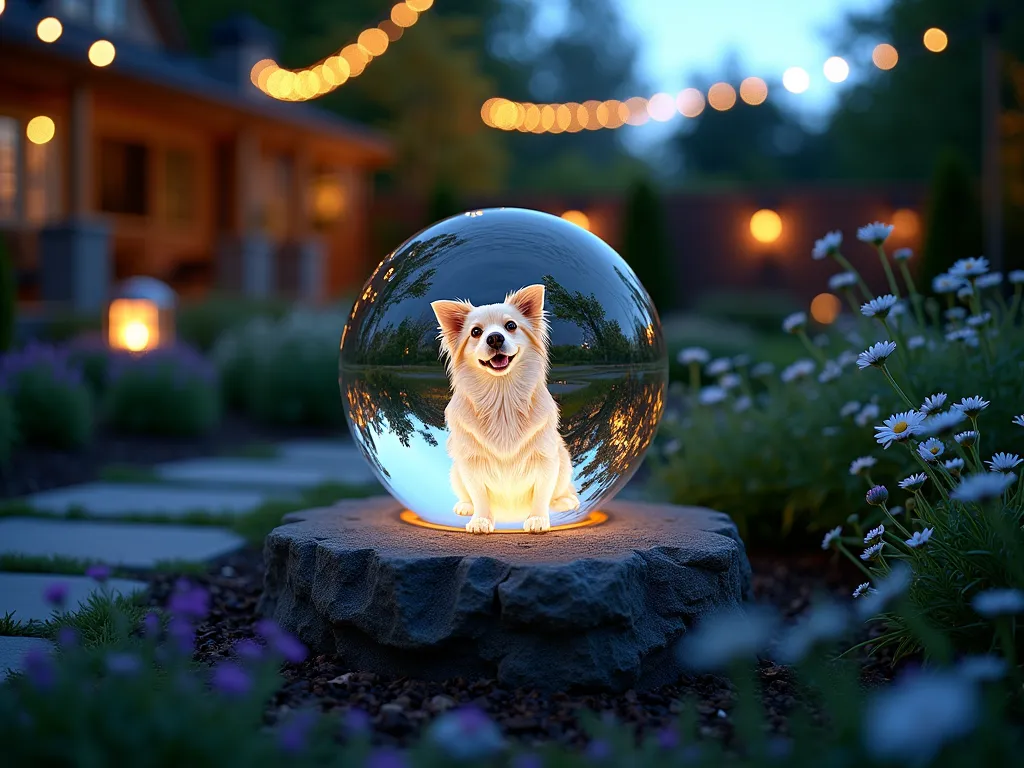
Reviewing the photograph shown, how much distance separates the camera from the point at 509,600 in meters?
2.80

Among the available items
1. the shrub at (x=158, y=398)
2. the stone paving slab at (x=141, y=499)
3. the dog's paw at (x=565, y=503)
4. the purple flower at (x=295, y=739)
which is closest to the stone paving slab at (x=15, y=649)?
the purple flower at (x=295, y=739)

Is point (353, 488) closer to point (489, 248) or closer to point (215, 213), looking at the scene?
point (489, 248)

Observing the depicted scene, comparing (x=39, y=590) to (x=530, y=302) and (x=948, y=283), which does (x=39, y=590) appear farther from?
(x=948, y=283)

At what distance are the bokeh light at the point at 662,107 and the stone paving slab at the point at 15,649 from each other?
12726 mm

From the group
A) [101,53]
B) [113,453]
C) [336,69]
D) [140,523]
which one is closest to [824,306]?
[336,69]

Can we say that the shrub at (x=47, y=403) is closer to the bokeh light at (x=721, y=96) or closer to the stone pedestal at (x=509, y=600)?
the stone pedestal at (x=509, y=600)

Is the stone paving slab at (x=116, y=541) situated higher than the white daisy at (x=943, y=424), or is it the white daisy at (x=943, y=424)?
the white daisy at (x=943, y=424)

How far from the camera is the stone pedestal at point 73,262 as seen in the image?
13273mm

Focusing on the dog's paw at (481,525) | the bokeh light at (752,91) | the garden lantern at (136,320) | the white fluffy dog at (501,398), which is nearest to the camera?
the white fluffy dog at (501,398)

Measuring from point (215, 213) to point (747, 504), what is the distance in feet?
53.7

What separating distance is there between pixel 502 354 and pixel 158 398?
692 centimetres

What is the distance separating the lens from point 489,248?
10.9 feet

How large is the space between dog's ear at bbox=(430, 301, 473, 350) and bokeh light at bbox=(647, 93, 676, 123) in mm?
A: 11961

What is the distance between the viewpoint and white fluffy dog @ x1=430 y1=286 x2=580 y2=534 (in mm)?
3178
